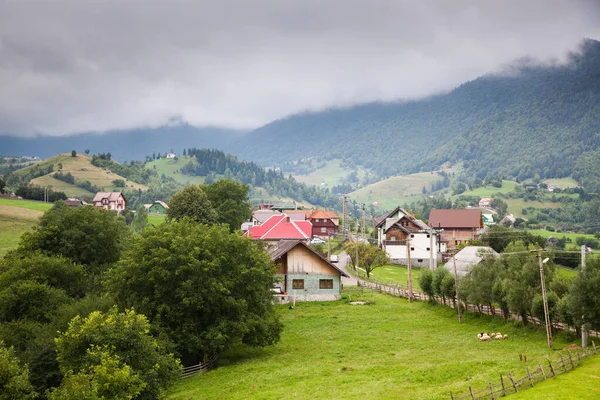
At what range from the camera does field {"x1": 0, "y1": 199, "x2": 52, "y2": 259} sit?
A: 9726cm

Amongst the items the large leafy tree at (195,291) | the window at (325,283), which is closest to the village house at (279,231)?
the window at (325,283)

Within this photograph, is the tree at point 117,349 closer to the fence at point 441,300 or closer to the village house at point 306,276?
the fence at point 441,300

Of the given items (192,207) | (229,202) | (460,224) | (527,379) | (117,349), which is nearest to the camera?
Result: (527,379)

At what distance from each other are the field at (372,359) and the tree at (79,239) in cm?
2009

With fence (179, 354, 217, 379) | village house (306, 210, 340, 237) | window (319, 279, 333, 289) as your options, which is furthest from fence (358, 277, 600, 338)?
village house (306, 210, 340, 237)

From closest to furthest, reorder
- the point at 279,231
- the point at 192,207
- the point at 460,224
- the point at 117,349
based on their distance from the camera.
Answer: the point at 117,349 → the point at 192,207 → the point at 279,231 → the point at 460,224

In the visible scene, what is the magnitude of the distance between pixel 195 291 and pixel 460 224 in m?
88.4

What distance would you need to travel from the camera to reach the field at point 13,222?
9726 centimetres

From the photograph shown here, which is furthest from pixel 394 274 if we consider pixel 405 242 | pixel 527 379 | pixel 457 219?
pixel 527 379

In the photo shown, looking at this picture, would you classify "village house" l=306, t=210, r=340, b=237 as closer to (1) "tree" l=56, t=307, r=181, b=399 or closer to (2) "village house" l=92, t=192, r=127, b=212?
(2) "village house" l=92, t=192, r=127, b=212

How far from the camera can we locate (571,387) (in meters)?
28.5

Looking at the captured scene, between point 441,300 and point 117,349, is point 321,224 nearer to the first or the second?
point 441,300

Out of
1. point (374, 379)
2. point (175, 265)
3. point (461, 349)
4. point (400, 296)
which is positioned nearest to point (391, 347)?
point (461, 349)

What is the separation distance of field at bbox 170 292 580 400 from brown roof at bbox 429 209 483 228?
2644 inches
